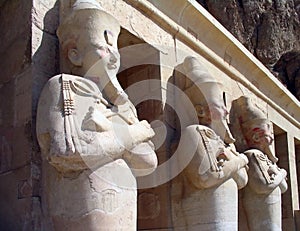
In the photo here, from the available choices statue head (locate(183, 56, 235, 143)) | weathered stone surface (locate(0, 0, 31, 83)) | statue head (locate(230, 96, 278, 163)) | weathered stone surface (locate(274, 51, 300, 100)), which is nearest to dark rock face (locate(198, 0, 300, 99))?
weathered stone surface (locate(274, 51, 300, 100))

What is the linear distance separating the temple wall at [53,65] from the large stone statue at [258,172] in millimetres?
241

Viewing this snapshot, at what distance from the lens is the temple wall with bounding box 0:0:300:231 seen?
2764 millimetres

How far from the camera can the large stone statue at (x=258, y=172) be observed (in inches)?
170

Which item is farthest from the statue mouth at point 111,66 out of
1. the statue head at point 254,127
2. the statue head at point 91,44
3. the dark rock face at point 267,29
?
the dark rock face at point 267,29

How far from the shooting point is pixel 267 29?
334 inches

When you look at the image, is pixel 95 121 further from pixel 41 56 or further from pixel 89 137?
pixel 41 56

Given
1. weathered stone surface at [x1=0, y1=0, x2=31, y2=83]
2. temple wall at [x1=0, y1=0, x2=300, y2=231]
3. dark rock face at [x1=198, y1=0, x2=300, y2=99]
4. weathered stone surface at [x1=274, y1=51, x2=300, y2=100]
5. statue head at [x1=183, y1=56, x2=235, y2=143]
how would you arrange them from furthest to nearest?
weathered stone surface at [x1=274, y1=51, x2=300, y2=100] → dark rock face at [x1=198, y1=0, x2=300, y2=99] → statue head at [x1=183, y1=56, x2=235, y2=143] → weathered stone surface at [x1=0, y1=0, x2=31, y2=83] → temple wall at [x1=0, y1=0, x2=300, y2=231]

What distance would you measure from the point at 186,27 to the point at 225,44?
26.3 inches

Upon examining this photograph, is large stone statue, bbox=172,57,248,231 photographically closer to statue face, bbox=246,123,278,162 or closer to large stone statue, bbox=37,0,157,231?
large stone statue, bbox=37,0,157,231

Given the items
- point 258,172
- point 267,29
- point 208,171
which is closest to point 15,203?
point 208,171

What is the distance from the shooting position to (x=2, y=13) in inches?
128

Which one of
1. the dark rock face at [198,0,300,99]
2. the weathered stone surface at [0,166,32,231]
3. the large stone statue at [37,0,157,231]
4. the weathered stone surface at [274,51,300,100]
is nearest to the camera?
the large stone statue at [37,0,157,231]

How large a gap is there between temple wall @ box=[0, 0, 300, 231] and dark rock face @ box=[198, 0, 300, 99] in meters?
2.71

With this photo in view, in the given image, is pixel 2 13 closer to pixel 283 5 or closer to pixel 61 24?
pixel 61 24
